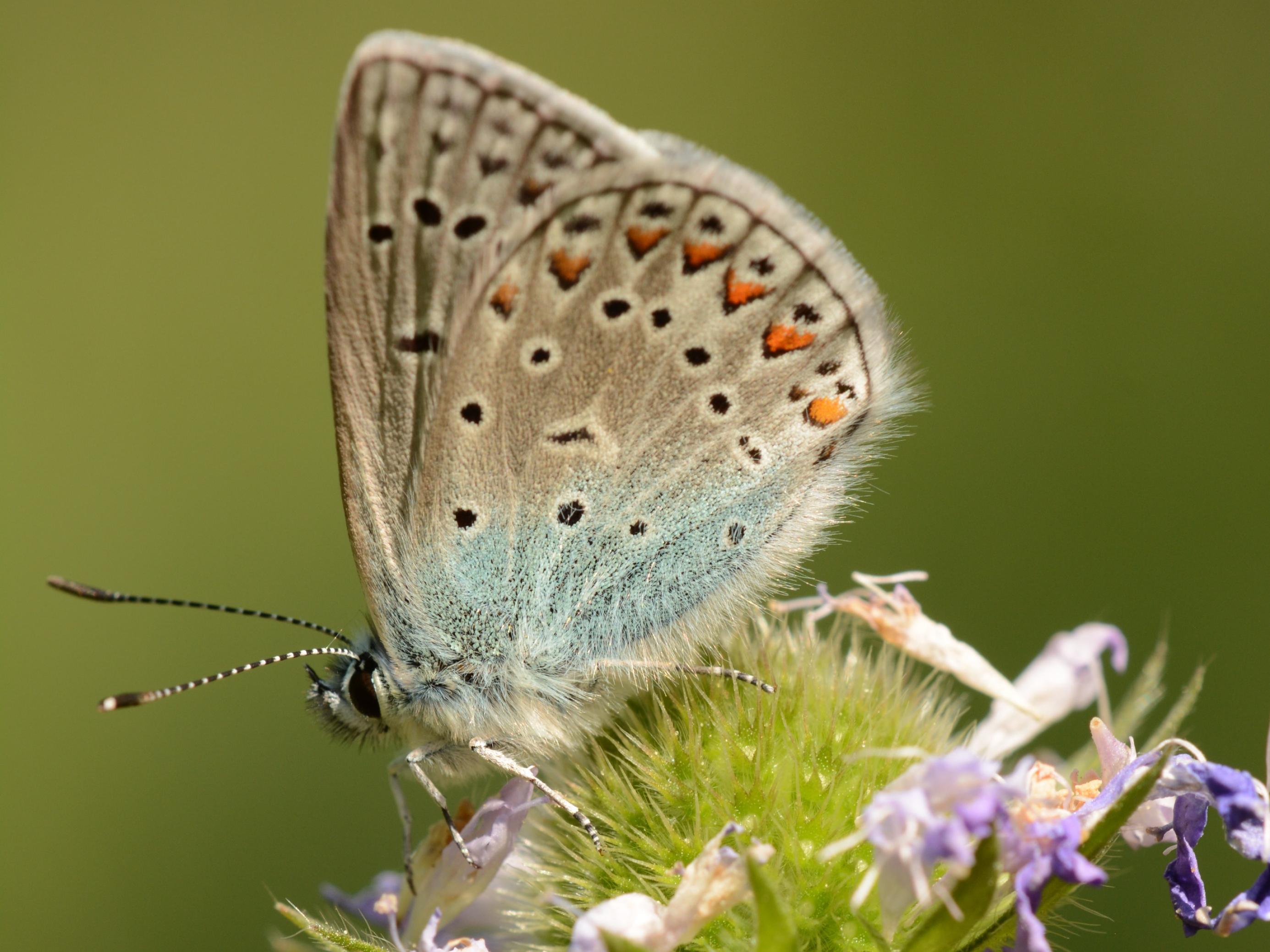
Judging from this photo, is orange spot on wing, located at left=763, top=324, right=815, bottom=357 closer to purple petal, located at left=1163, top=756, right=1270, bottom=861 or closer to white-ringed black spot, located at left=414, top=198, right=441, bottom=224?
white-ringed black spot, located at left=414, top=198, right=441, bottom=224

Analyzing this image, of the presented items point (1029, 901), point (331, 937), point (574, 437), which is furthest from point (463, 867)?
point (1029, 901)

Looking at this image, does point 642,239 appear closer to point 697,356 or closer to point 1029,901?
point 697,356

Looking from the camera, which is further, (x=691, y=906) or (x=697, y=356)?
(x=697, y=356)

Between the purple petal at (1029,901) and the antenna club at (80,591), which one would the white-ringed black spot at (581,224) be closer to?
the antenna club at (80,591)

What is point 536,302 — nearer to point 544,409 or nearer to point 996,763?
point 544,409

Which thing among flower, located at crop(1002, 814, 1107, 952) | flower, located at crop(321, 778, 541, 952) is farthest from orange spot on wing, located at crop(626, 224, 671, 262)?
flower, located at crop(1002, 814, 1107, 952)

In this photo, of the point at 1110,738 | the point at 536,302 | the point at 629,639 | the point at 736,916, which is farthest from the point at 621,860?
the point at 536,302
